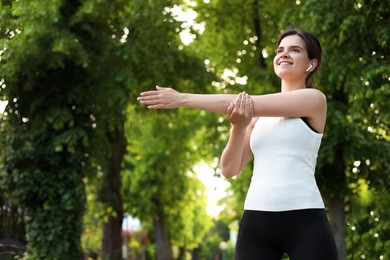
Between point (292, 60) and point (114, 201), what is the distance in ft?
47.7

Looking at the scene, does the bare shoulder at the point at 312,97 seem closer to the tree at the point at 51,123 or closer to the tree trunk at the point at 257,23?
the tree at the point at 51,123


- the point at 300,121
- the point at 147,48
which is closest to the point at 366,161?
the point at 147,48

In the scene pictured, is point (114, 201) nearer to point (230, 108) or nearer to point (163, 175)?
point (163, 175)

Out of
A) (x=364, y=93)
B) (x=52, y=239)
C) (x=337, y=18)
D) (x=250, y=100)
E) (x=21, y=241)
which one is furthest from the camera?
(x=21, y=241)

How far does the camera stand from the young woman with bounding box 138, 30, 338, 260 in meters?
2.96

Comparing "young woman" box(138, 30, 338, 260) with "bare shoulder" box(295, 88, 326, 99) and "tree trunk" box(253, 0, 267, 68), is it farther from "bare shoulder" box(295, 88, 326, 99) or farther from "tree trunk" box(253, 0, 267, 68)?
"tree trunk" box(253, 0, 267, 68)

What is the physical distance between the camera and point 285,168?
3.06 m

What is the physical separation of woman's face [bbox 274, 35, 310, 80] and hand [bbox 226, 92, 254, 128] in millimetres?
377

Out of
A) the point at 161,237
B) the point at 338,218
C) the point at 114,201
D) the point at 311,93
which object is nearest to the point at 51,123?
the point at 114,201

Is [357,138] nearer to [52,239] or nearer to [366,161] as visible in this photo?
[366,161]

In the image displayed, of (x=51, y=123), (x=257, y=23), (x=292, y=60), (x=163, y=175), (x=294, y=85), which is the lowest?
(x=294, y=85)

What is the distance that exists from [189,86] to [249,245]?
38.7 ft

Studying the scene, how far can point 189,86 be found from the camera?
48.4ft

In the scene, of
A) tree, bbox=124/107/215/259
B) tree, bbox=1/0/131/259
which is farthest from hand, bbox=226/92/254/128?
tree, bbox=124/107/215/259
